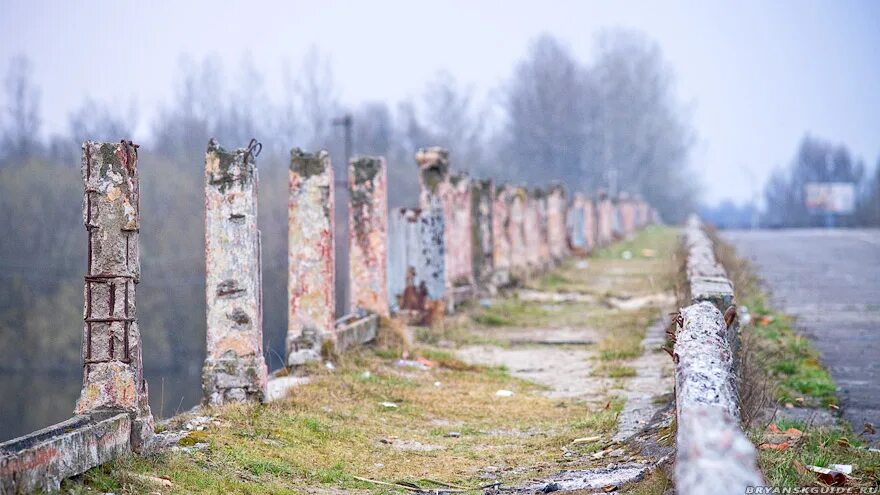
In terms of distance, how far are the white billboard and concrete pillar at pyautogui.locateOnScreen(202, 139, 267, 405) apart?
6493 centimetres

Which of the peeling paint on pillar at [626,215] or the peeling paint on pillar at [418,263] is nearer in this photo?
the peeling paint on pillar at [418,263]

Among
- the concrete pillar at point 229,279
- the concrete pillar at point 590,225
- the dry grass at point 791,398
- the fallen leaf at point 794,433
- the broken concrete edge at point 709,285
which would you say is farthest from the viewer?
the concrete pillar at point 590,225

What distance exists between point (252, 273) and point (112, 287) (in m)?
2.10

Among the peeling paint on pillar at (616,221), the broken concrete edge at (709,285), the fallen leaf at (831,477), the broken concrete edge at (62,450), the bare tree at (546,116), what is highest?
the bare tree at (546,116)

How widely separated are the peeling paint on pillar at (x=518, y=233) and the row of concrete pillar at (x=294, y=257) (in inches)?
1.6

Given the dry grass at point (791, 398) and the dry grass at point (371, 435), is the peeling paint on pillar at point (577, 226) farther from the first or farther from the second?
the dry grass at point (371, 435)

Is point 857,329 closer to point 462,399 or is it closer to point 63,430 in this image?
point 462,399

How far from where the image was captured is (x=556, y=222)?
28172 millimetres

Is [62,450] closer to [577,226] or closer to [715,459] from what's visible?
[715,459]

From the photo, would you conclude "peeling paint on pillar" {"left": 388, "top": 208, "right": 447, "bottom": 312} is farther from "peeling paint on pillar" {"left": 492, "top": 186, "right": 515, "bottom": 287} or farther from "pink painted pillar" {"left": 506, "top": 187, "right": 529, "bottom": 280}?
"pink painted pillar" {"left": 506, "top": 187, "right": 529, "bottom": 280}

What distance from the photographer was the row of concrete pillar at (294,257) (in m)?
6.95

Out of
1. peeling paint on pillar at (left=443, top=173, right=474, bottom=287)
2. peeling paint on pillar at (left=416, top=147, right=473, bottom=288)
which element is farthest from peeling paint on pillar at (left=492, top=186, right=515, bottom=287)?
peeling paint on pillar at (left=416, top=147, right=473, bottom=288)

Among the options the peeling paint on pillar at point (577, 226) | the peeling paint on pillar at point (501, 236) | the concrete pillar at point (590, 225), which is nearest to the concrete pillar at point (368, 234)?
the peeling paint on pillar at point (501, 236)

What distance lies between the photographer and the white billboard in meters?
70.8
